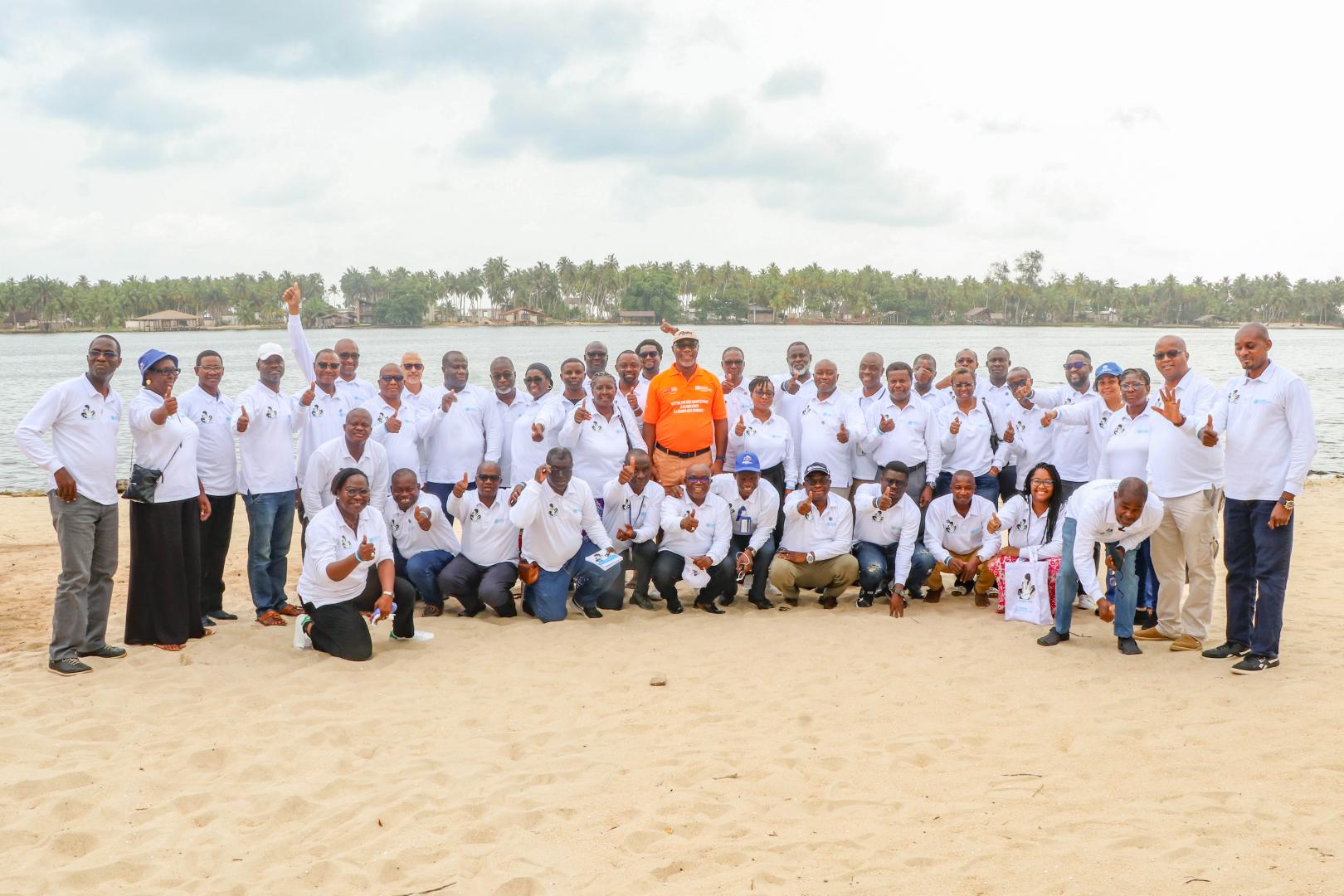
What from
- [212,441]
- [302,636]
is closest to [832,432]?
[302,636]

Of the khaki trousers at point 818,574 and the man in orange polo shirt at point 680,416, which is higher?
the man in orange polo shirt at point 680,416

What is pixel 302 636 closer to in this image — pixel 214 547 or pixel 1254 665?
pixel 214 547

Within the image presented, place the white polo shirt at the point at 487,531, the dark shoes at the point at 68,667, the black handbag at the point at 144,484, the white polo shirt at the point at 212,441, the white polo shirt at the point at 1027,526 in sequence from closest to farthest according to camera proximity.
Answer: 1. the dark shoes at the point at 68,667
2. the black handbag at the point at 144,484
3. the white polo shirt at the point at 212,441
4. the white polo shirt at the point at 1027,526
5. the white polo shirt at the point at 487,531

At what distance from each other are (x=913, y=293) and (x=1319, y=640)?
11721 cm

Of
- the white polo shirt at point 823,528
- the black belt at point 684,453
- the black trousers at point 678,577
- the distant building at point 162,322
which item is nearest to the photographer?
the black trousers at point 678,577

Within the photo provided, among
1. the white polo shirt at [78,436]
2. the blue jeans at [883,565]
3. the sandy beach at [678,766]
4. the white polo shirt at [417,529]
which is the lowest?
the sandy beach at [678,766]

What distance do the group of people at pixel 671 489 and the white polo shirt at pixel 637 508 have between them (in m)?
0.03

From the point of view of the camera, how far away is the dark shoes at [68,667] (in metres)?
6.52

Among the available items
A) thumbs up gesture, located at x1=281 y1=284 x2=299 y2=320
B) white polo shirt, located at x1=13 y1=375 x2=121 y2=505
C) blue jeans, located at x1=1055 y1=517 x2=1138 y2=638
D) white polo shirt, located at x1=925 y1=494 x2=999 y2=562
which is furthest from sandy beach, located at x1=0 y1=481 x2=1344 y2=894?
thumbs up gesture, located at x1=281 y1=284 x2=299 y2=320

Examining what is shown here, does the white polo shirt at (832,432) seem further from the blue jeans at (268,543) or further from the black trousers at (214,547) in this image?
the black trousers at (214,547)

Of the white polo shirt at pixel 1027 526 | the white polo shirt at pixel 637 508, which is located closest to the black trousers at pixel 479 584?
the white polo shirt at pixel 637 508

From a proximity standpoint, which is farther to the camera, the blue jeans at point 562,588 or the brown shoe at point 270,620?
the blue jeans at point 562,588

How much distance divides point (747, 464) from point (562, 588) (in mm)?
1925

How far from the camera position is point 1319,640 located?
713cm
